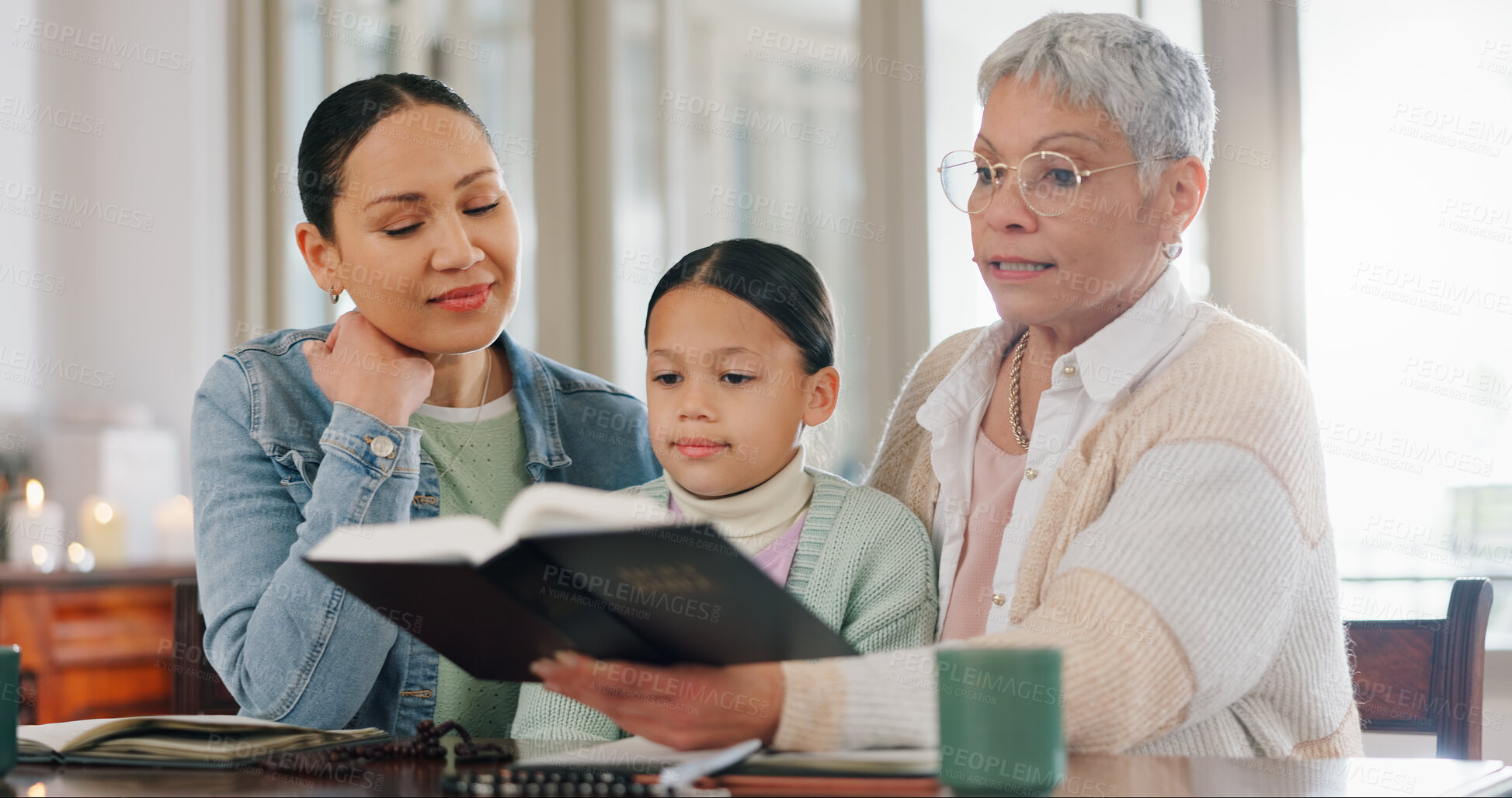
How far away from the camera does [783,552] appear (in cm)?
149

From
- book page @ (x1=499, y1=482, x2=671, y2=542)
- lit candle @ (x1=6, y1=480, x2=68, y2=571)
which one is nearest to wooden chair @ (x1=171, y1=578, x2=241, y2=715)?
book page @ (x1=499, y1=482, x2=671, y2=542)

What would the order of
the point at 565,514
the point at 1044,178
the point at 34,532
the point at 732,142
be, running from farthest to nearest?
the point at 732,142, the point at 34,532, the point at 1044,178, the point at 565,514

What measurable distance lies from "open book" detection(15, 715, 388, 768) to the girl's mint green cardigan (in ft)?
0.74

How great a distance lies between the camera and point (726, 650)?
0.97 m

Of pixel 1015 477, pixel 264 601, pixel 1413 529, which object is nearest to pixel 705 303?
pixel 1015 477

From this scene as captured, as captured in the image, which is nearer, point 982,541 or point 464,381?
point 982,541

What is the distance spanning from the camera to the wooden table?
0.90 m

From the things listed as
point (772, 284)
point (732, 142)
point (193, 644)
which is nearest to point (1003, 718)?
point (772, 284)

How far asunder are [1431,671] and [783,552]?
0.76 m

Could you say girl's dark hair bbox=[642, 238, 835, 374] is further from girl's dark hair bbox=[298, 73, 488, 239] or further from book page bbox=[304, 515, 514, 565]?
book page bbox=[304, 515, 514, 565]

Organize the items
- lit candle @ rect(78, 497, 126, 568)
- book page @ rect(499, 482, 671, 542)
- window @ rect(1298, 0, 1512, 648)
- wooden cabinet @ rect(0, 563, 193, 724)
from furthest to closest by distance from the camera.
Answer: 1. lit candle @ rect(78, 497, 126, 568)
2. wooden cabinet @ rect(0, 563, 193, 724)
3. window @ rect(1298, 0, 1512, 648)
4. book page @ rect(499, 482, 671, 542)

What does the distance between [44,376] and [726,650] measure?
3.85 m

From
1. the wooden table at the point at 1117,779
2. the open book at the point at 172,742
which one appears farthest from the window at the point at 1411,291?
the open book at the point at 172,742

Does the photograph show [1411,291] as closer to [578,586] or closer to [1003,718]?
[1003,718]
